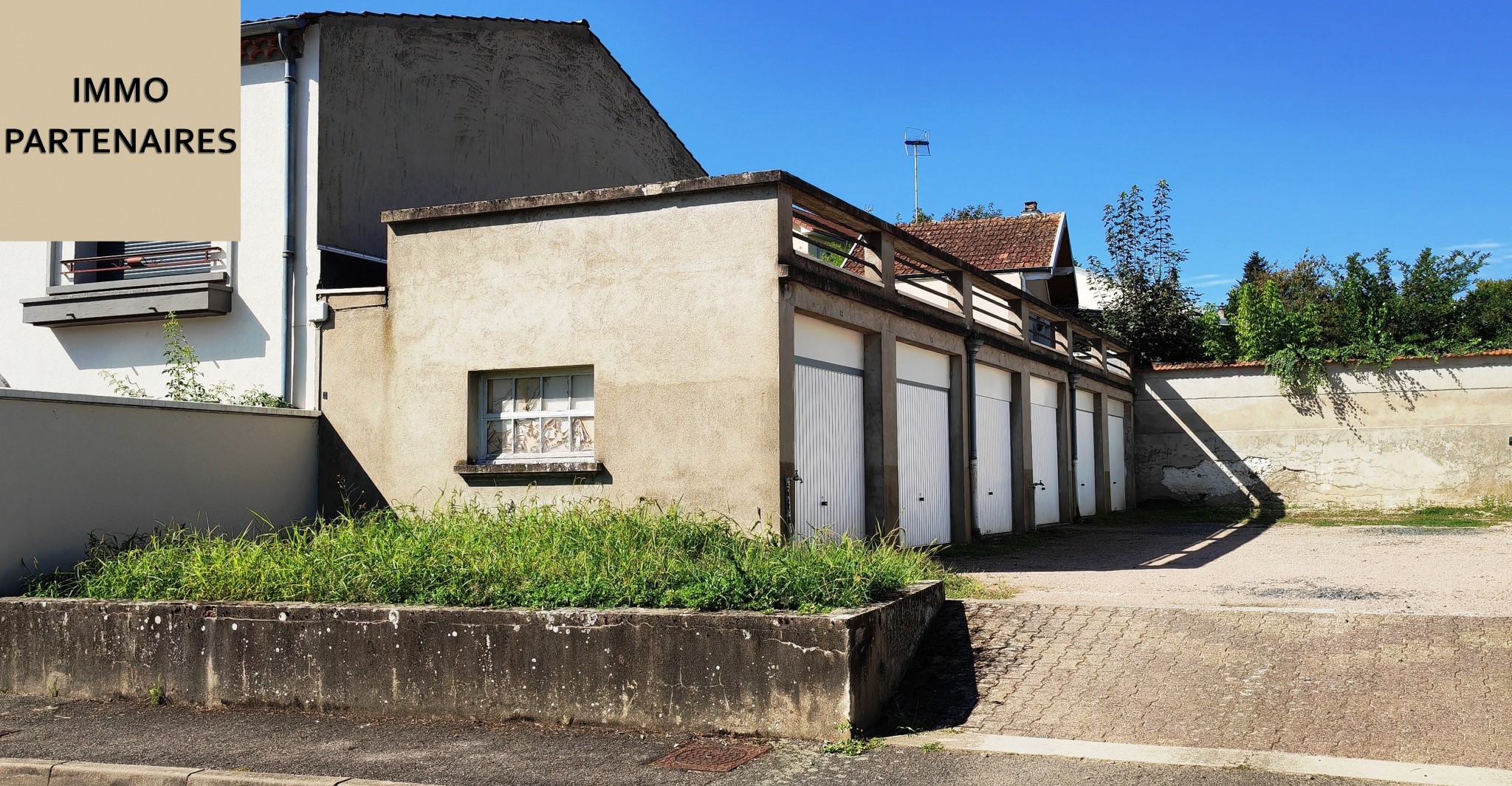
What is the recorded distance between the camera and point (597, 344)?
36.0ft

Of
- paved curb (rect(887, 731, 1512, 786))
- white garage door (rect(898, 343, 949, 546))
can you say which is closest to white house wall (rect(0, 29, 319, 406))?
white garage door (rect(898, 343, 949, 546))

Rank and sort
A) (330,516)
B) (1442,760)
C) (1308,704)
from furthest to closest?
(330,516), (1308,704), (1442,760)

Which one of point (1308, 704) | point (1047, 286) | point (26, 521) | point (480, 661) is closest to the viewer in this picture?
point (1308, 704)

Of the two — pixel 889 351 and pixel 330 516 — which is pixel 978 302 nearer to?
pixel 889 351

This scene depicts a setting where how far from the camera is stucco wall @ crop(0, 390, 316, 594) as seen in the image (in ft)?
30.9

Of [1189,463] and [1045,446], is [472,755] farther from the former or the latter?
[1189,463]

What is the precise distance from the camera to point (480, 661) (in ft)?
23.2

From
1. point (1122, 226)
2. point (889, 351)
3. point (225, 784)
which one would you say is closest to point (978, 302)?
point (889, 351)

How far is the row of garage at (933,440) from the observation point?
1117 centimetres

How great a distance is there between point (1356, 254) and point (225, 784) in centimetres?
2568

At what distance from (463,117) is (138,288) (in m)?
4.33

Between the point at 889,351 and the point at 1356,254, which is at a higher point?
the point at 1356,254

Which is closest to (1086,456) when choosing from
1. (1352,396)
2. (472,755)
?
(1352,396)

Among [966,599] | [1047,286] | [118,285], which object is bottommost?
[966,599]
